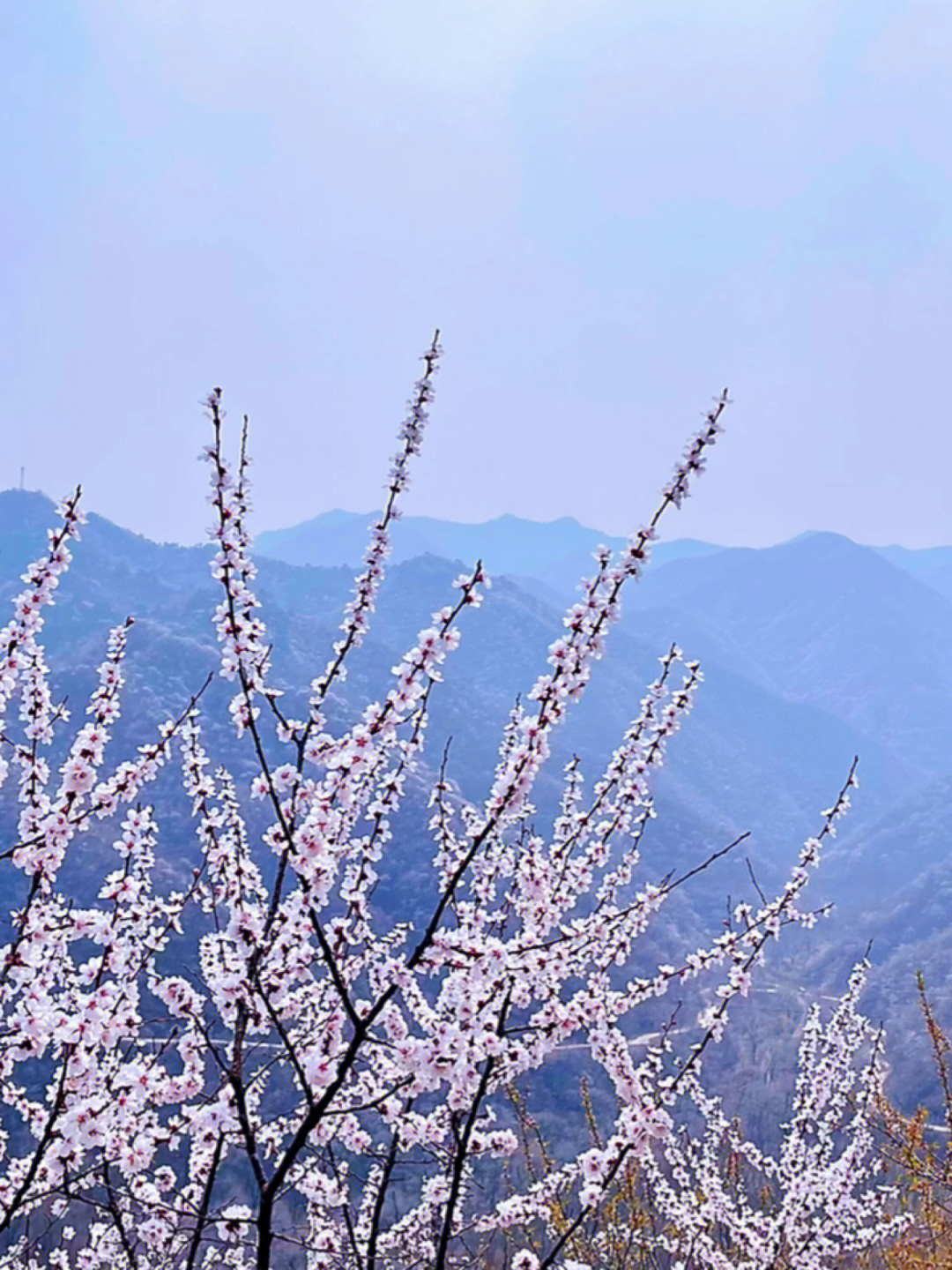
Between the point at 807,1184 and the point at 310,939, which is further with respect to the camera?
the point at 807,1184

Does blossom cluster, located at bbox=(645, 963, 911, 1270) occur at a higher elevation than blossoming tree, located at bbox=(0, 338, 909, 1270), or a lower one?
lower

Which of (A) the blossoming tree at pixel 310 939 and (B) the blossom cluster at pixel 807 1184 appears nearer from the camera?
(A) the blossoming tree at pixel 310 939

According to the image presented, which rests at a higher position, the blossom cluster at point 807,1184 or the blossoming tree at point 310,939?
the blossoming tree at point 310,939

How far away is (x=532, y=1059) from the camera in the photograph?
6.68 meters

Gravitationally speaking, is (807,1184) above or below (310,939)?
below

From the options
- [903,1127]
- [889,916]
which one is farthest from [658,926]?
[903,1127]

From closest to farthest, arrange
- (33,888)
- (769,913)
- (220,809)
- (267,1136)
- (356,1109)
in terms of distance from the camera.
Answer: (356,1109) → (33,888) → (267,1136) → (220,809) → (769,913)

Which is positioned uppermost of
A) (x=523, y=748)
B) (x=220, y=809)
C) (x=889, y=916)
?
(x=523, y=748)

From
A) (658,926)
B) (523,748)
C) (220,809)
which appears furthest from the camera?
(658,926)

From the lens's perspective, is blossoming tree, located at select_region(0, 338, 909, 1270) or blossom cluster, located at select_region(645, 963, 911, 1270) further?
blossom cluster, located at select_region(645, 963, 911, 1270)

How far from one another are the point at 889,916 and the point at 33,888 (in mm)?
179166

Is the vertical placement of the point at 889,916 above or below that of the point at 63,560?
below

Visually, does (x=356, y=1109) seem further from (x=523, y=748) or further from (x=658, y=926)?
(x=658, y=926)

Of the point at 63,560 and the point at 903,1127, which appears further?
the point at 903,1127
